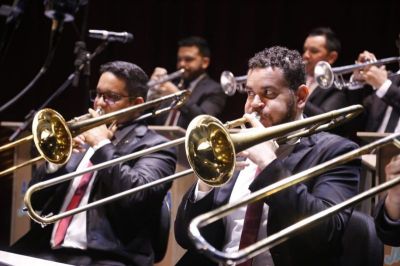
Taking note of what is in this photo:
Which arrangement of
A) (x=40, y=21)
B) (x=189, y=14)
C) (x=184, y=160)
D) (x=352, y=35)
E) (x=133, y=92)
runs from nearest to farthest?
1. (x=133, y=92)
2. (x=184, y=160)
3. (x=352, y=35)
4. (x=189, y=14)
5. (x=40, y=21)

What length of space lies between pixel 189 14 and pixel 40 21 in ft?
4.87

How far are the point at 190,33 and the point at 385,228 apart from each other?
13.2 ft

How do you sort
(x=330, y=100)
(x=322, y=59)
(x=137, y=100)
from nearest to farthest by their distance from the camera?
(x=137, y=100) → (x=330, y=100) → (x=322, y=59)

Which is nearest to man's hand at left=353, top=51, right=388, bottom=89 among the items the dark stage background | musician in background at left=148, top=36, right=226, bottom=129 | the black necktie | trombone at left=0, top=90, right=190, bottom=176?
the black necktie

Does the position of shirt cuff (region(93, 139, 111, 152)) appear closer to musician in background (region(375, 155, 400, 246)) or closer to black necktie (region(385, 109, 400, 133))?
musician in background (region(375, 155, 400, 246))

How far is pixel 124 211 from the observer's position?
2.97 meters

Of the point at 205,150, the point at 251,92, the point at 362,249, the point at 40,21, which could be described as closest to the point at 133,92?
the point at 251,92

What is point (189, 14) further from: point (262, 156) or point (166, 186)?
point (262, 156)

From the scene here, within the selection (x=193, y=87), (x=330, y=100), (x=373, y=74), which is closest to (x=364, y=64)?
(x=373, y=74)

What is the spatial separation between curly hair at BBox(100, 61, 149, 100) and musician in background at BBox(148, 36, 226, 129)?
1427 millimetres

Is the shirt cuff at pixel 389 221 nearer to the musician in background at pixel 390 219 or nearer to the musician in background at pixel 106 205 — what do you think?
the musician in background at pixel 390 219

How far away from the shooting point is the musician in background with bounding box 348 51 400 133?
4117mm

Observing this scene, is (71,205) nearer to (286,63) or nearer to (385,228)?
(286,63)

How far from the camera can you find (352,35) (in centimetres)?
533
